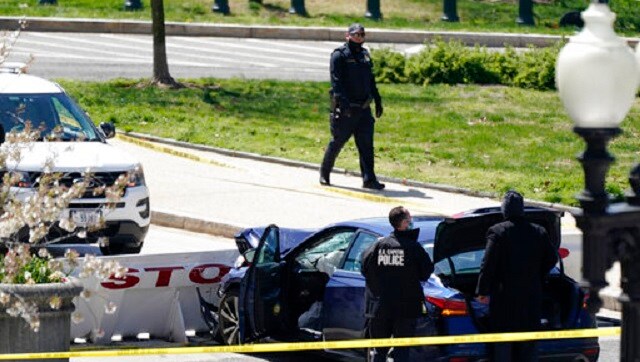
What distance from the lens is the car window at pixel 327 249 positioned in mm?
13539

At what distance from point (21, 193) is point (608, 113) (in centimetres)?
1026

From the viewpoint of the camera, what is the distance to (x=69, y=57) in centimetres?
3528

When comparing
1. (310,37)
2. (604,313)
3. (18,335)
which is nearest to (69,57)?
(310,37)

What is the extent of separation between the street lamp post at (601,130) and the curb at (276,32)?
32197 mm

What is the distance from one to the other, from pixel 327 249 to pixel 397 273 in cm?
178

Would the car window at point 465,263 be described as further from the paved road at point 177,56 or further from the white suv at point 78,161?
the paved road at point 177,56

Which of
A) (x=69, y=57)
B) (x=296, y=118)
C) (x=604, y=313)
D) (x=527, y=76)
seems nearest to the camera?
(x=604, y=313)

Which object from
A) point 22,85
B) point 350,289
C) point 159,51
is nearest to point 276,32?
point 159,51

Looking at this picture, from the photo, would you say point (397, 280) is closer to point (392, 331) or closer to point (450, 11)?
point (392, 331)

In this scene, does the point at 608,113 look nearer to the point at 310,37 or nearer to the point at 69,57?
the point at 69,57

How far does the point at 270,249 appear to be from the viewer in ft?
45.3

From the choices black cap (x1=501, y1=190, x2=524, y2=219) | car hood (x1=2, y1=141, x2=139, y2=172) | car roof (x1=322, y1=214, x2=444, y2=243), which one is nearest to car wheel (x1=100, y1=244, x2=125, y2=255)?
car hood (x1=2, y1=141, x2=139, y2=172)

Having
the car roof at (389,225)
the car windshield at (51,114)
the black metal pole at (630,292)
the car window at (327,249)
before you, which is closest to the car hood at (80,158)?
the car windshield at (51,114)

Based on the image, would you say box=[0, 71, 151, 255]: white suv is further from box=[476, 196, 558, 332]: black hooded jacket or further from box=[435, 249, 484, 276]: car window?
box=[476, 196, 558, 332]: black hooded jacket
